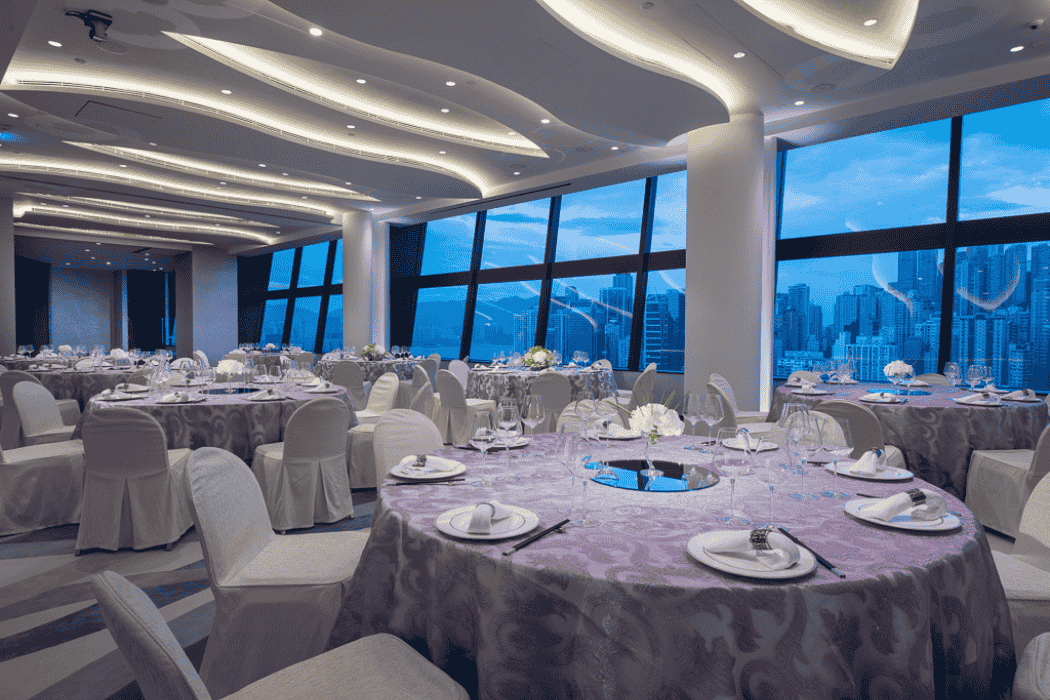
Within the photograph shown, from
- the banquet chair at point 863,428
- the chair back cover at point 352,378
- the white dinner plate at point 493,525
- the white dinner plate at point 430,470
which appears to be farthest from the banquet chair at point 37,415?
the banquet chair at point 863,428

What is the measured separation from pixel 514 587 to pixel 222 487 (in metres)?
1.16

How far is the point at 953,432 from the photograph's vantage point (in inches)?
150

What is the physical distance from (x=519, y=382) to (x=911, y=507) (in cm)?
Answer: 502

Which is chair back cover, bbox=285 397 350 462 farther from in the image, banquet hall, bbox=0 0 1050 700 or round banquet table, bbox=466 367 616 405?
round banquet table, bbox=466 367 616 405

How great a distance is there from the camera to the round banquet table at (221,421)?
151 inches

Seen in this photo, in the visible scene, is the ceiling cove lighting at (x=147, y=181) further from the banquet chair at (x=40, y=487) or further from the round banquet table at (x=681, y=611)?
the round banquet table at (x=681, y=611)

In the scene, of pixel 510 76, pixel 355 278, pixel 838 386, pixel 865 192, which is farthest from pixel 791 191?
pixel 355 278

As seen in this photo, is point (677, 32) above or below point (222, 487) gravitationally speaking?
above

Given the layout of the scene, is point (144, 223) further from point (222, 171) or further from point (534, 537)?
point (534, 537)

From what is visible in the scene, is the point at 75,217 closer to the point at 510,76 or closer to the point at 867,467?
the point at 510,76

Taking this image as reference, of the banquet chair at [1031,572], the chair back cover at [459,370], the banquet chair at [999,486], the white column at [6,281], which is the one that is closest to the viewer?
the banquet chair at [1031,572]

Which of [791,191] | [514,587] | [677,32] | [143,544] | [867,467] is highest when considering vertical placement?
[677,32]

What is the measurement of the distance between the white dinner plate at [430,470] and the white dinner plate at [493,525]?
1.13ft

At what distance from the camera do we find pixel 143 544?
3.39m
